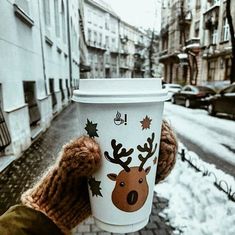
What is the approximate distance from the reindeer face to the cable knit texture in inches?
3.4

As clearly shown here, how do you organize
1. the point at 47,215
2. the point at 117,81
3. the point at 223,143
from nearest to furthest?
the point at 117,81, the point at 47,215, the point at 223,143

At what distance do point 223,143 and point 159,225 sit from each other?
428 cm

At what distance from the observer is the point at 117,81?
712 mm

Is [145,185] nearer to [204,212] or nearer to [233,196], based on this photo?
[204,212]

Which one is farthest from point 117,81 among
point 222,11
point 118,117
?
point 222,11

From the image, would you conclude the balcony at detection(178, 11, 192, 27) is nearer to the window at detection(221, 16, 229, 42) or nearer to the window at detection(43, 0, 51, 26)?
the window at detection(221, 16, 229, 42)

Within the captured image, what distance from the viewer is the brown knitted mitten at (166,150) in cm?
90

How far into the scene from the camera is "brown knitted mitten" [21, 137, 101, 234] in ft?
2.42

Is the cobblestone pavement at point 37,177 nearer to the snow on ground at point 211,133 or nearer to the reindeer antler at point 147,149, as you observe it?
the reindeer antler at point 147,149

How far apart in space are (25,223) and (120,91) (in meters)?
0.52

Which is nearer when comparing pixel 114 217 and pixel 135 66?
pixel 114 217

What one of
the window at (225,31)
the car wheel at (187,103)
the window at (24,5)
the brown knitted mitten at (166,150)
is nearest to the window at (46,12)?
the window at (24,5)

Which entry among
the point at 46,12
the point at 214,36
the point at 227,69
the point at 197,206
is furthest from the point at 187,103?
the point at 197,206

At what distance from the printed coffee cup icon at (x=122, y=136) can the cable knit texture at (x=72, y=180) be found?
1.9 inches
